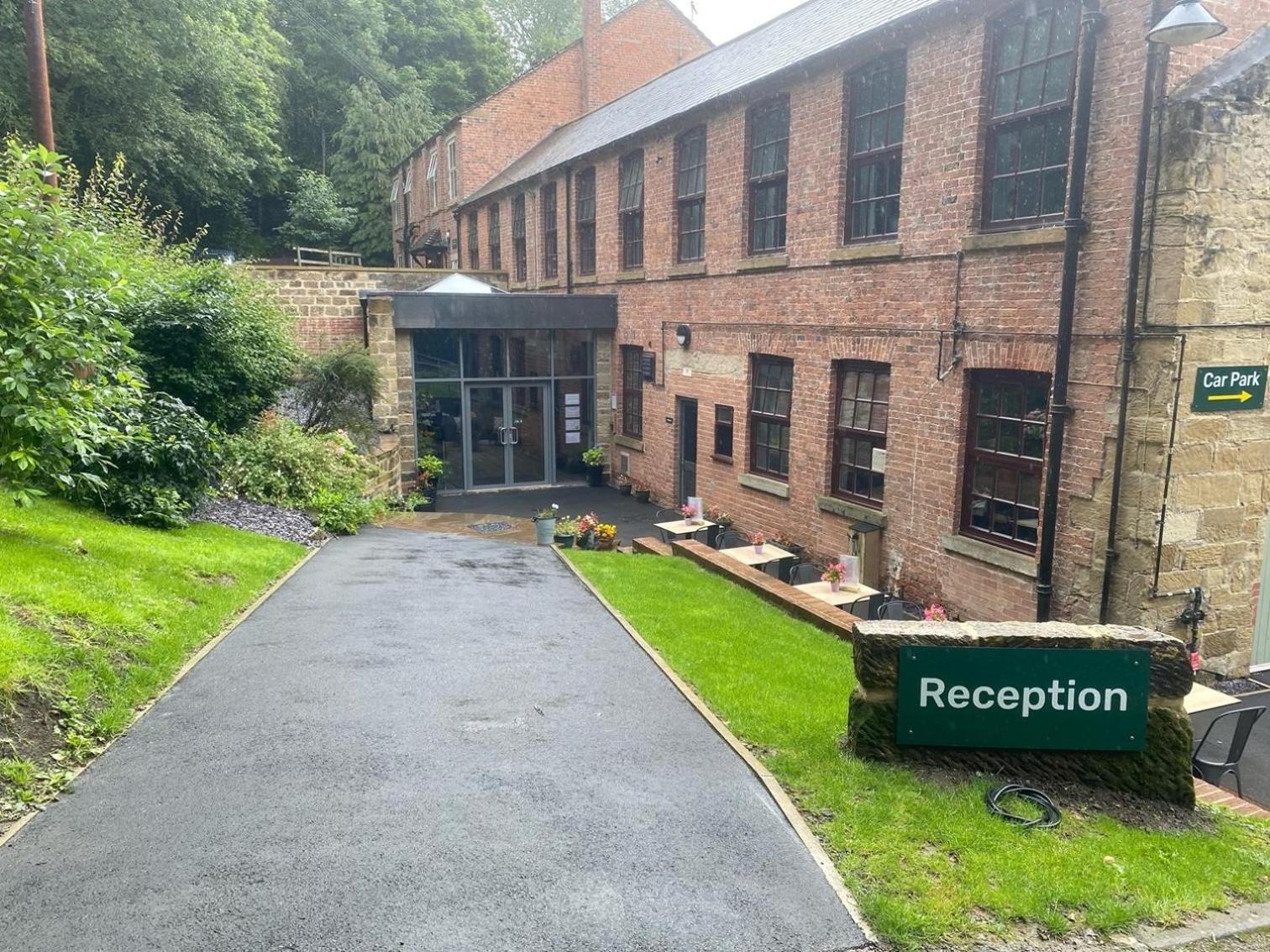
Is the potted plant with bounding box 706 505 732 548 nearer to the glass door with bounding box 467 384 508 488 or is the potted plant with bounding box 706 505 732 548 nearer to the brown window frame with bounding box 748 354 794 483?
the brown window frame with bounding box 748 354 794 483

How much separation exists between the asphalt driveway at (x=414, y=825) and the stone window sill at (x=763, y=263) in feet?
26.9

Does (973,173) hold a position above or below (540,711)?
above

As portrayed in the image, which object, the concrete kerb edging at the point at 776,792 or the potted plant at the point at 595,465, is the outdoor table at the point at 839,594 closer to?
the concrete kerb edging at the point at 776,792

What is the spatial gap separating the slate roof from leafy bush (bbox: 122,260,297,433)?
36.7ft

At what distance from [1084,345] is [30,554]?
9.89 meters

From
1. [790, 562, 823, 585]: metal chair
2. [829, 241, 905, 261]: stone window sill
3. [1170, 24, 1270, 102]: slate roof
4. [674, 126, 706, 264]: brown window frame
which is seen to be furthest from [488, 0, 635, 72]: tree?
[1170, 24, 1270, 102]: slate roof

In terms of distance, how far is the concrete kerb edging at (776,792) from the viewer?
455cm

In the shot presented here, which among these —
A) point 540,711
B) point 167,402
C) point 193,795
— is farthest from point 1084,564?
point 167,402

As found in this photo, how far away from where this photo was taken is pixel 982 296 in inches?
417

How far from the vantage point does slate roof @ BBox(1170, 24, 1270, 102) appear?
8469mm

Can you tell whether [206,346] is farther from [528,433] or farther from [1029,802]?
[1029,802]

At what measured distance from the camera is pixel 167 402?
11.7 m

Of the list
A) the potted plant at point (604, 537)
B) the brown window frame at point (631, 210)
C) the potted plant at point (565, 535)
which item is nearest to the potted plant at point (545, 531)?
the potted plant at point (565, 535)

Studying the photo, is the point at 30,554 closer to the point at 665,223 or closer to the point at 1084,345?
the point at 1084,345
